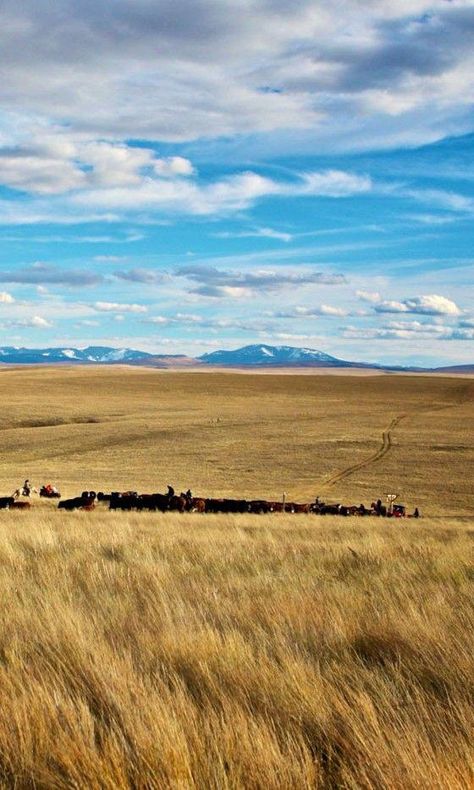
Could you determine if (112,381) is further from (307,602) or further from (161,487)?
(307,602)

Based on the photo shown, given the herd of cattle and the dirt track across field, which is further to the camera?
the dirt track across field

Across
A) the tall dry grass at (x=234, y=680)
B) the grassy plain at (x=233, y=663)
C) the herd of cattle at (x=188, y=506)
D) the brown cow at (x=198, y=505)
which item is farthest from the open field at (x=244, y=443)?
the tall dry grass at (x=234, y=680)

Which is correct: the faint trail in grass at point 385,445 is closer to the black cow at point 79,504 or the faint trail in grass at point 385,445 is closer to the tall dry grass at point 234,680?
the black cow at point 79,504

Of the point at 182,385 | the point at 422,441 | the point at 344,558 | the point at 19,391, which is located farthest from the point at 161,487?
the point at 182,385

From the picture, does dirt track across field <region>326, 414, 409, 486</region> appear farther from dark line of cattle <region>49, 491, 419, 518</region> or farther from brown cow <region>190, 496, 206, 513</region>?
brown cow <region>190, 496, 206, 513</region>

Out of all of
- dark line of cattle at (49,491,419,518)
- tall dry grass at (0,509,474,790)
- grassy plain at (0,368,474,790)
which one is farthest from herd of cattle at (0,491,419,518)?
tall dry grass at (0,509,474,790)

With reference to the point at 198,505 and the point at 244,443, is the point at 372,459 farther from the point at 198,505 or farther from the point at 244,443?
the point at 198,505

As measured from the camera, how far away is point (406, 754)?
3.06 m

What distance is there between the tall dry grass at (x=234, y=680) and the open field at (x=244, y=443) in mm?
28934

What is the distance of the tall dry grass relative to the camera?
3.04m

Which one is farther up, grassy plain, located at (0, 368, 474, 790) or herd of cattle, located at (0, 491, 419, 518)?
grassy plain, located at (0, 368, 474, 790)

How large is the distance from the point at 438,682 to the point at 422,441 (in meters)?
55.2

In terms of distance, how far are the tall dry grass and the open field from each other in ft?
94.9

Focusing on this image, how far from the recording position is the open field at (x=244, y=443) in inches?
1618
